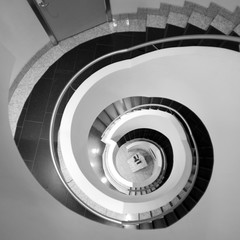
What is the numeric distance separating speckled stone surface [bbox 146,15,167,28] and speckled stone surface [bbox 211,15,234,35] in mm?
1164

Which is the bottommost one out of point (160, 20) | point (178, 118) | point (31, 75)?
point (178, 118)

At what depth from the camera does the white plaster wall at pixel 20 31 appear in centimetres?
457

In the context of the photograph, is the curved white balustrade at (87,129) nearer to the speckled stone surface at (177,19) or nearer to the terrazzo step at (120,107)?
the terrazzo step at (120,107)

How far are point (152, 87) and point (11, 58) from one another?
11.4 feet

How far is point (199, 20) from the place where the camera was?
497 cm

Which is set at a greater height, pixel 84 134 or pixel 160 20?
pixel 160 20

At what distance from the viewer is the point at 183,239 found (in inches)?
137

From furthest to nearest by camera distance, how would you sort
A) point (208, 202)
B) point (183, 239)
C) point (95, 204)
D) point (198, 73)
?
point (95, 204) < point (198, 73) < point (208, 202) < point (183, 239)

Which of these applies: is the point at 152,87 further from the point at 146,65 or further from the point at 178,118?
the point at 178,118

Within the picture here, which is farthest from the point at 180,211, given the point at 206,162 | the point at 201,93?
the point at 201,93

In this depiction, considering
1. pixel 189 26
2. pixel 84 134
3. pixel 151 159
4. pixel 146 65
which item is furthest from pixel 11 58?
pixel 151 159

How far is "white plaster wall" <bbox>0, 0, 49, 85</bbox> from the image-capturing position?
4566 mm

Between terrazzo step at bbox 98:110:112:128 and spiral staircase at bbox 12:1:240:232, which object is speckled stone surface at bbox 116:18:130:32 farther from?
terrazzo step at bbox 98:110:112:128

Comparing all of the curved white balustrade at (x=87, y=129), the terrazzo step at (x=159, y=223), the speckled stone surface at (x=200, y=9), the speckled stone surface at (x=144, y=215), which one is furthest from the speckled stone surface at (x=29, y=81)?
the terrazzo step at (x=159, y=223)
